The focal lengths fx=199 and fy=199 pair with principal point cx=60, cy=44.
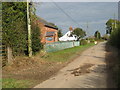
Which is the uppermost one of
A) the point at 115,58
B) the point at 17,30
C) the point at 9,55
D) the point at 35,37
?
the point at 17,30

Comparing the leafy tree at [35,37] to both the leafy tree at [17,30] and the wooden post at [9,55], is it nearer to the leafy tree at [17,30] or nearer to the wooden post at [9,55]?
the leafy tree at [17,30]

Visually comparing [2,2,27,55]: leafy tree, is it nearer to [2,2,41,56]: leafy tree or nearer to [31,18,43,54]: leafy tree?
[2,2,41,56]: leafy tree

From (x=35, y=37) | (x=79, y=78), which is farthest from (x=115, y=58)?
(x=35, y=37)

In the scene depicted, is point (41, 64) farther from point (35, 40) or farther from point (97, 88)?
point (97, 88)

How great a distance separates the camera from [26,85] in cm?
855

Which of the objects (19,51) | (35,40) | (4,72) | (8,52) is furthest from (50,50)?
(4,72)

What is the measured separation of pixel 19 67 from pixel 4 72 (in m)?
1.69

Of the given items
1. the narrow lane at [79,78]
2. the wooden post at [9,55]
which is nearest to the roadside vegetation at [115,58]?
the narrow lane at [79,78]

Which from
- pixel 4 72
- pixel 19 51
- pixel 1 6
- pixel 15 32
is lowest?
pixel 4 72

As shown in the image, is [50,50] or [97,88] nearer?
[97,88]

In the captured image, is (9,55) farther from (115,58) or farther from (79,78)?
(115,58)

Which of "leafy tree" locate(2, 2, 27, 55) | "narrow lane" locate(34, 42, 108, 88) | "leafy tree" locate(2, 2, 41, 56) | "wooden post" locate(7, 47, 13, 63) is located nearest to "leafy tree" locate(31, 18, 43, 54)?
"leafy tree" locate(2, 2, 41, 56)

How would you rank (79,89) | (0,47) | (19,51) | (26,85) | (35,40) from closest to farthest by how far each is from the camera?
(79,89)
(26,85)
(0,47)
(19,51)
(35,40)

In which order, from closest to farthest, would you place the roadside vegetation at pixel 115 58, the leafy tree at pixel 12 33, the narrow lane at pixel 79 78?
the roadside vegetation at pixel 115 58 < the narrow lane at pixel 79 78 < the leafy tree at pixel 12 33
